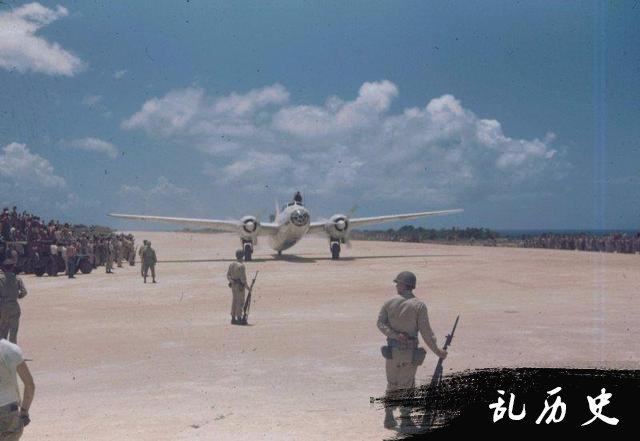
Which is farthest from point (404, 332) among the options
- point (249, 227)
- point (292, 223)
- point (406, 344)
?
point (249, 227)

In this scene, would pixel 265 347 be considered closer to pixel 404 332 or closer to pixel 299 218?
pixel 404 332

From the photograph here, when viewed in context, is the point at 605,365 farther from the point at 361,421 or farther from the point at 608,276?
the point at 608,276

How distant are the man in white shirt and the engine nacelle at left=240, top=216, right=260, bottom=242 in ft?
110

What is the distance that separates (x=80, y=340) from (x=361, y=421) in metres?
7.85

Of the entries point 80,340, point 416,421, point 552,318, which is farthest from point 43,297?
point 416,421

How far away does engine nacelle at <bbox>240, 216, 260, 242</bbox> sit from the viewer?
3834cm

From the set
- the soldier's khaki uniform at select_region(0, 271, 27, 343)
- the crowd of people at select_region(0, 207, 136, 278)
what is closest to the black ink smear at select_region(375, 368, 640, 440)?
the soldier's khaki uniform at select_region(0, 271, 27, 343)

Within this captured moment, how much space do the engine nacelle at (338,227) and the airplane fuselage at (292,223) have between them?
1.72m

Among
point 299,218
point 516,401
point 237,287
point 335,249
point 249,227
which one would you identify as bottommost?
point 516,401

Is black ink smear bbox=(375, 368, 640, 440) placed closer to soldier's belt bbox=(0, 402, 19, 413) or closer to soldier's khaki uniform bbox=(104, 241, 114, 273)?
soldier's belt bbox=(0, 402, 19, 413)

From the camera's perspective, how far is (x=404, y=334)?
6.62m

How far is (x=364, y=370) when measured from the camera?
9664 millimetres

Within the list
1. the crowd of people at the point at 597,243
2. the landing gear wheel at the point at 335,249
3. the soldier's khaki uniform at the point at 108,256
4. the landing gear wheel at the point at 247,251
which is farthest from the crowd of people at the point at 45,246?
the crowd of people at the point at 597,243

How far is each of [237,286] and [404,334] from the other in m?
8.26
